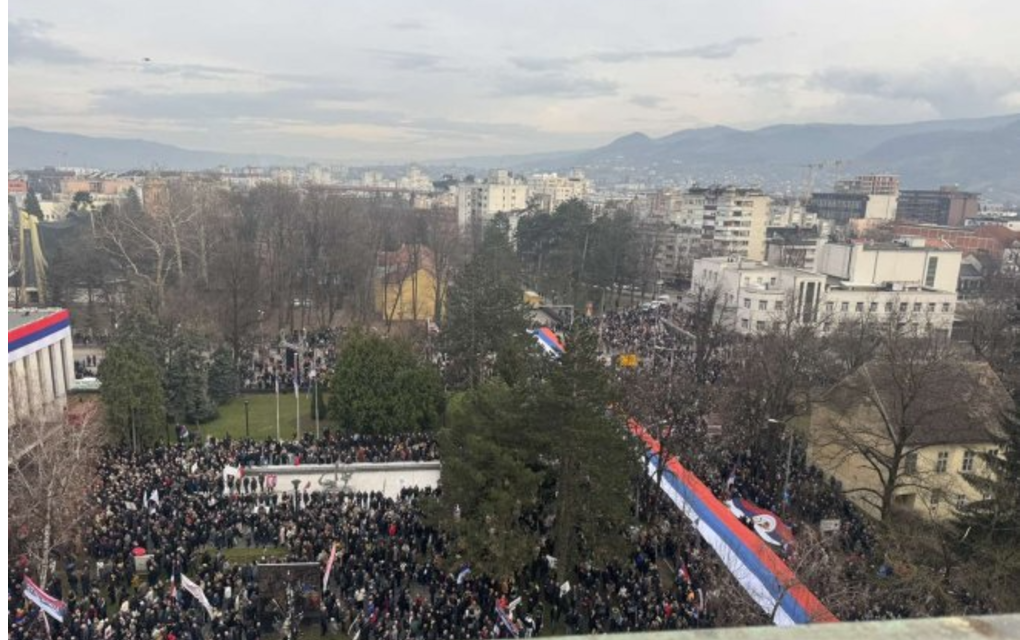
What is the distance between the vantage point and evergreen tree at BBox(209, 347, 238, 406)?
1209 inches

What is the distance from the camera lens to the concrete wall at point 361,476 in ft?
73.6

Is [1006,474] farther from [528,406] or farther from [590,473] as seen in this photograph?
[528,406]

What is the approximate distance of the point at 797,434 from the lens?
88.3 feet

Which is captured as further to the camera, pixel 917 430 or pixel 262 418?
pixel 262 418

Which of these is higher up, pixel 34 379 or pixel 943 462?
pixel 34 379

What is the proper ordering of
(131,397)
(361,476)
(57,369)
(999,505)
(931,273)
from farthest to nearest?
(931,273)
(57,369)
(131,397)
(361,476)
(999,505)

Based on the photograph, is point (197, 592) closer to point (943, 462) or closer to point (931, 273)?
point (943, 462)

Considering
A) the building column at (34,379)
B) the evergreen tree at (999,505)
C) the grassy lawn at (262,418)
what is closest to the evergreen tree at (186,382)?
the grassy lawn at (262,418)

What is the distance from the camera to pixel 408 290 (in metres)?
47.9

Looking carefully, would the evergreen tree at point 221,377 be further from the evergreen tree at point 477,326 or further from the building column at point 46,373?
the evergreen tree at point 477,326

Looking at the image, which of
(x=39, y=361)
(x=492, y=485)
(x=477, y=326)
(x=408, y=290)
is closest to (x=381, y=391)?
(x=477, y=326)

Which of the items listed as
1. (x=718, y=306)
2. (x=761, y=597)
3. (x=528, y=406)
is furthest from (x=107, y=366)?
(x=718, y=306)

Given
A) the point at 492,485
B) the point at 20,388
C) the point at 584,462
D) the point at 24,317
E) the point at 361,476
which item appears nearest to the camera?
the point at 584,462

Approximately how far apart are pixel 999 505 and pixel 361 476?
16475 millimetres
